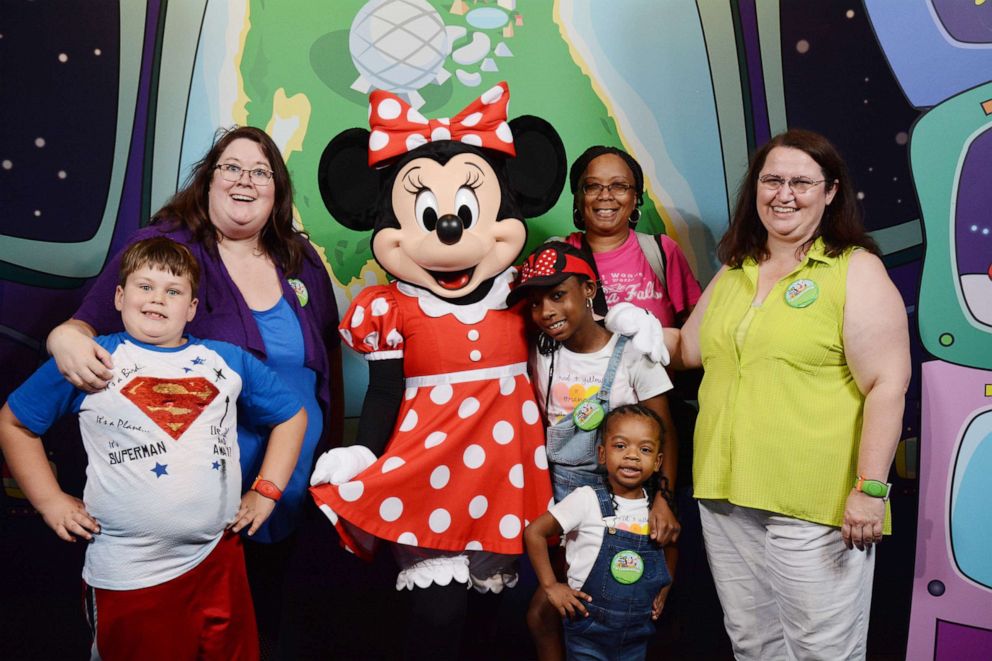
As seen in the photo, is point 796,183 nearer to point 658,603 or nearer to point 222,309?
point 658,603

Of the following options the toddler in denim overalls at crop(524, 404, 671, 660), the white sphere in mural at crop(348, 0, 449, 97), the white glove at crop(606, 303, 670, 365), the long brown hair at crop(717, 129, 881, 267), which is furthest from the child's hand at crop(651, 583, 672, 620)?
the white sphere in mural at crop(348, 0, 449, 97)

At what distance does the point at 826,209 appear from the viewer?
2398mm

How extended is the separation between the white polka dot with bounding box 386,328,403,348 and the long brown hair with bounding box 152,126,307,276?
1.35ft

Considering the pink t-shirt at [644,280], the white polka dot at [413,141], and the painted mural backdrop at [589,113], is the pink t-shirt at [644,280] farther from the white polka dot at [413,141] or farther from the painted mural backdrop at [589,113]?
the white polka dot at [413,141]

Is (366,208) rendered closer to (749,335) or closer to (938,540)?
(749,335)

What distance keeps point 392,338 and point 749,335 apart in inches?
40.4

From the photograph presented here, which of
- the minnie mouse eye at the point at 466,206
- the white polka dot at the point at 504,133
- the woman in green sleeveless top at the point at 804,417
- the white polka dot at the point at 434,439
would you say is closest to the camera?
the woman in green sleeveless top at the point at 804,417

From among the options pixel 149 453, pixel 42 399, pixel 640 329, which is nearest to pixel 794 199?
pixel 640 329

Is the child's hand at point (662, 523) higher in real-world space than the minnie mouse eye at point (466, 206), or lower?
lower

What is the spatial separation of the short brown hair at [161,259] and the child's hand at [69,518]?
57cm

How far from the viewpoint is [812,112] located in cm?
328

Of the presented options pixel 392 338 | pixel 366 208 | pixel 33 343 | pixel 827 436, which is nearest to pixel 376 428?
pixel 392 338

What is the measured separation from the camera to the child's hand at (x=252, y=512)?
2229mm

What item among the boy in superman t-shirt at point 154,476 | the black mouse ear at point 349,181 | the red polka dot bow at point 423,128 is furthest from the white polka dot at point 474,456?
the red polka dot bow at point 423,128
